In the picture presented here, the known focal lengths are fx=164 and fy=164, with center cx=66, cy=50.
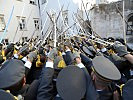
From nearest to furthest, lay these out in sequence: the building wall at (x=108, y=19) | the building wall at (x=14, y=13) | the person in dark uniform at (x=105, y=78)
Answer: the person in dark uniform at (x=105, y=78), the building wall at (x=108, y=19), the building wall at (x=14, y=13)

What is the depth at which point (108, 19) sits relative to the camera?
32.7 ft

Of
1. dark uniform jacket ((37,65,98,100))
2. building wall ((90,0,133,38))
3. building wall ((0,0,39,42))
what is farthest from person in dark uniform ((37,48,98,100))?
building wall ((0,0,39,42))

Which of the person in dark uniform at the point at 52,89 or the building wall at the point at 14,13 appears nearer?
the person in dark uniform at the point at 52,89

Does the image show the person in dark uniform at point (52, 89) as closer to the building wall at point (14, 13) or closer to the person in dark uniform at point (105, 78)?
the person in dark uniform at point (105, 78)

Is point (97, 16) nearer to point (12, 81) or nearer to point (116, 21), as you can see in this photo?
point (116, 21)

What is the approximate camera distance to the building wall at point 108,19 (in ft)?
31.0

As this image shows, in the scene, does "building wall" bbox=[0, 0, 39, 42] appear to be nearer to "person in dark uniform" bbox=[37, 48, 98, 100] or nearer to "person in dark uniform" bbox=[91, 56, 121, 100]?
"person in dark uniform" bbox=[37, 48, 98, 100]

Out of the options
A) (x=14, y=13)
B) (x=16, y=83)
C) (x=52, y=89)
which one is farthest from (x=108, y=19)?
(x=16, y=83)

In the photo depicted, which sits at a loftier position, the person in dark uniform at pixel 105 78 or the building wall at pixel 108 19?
the building wall at pixel 108 19

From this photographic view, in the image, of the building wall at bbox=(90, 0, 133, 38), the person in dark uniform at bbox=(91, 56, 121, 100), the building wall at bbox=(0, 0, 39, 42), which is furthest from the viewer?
the building wall at bbox=(0, 0, 39, 42)

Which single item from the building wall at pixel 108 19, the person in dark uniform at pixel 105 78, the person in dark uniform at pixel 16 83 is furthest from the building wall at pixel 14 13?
the person in dark uniform at pixel 105 78

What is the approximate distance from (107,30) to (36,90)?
9.18 m

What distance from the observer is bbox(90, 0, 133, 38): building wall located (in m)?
9.46

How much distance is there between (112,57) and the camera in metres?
1.92
